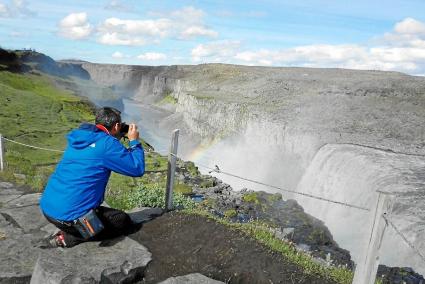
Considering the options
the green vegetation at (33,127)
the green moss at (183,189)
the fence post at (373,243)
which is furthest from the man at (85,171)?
the green moss at (183,189)

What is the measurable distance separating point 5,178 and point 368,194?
1497cm

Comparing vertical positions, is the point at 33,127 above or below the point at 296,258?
below

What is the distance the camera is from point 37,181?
12.8 m

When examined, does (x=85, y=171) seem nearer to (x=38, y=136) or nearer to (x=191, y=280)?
(x=191, y=280)

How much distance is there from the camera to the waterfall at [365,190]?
15.8 metres

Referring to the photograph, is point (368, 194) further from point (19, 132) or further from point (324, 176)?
point (19, 132)

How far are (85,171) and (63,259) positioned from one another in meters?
1.37

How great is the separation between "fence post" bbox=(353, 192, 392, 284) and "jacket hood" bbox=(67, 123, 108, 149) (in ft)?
13.7

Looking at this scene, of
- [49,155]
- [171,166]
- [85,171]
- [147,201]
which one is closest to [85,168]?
[85,171]

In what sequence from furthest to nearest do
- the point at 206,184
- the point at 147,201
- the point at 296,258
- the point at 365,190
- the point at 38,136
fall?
1. the point at 206,184
2. the point at 38,136
3. the point at 365,190
4. the point at 147,201
5. the point at 296,258

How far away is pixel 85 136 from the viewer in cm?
691

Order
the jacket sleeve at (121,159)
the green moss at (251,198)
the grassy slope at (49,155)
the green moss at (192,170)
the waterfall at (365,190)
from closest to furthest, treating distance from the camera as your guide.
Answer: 1. the jacket sleeve at (121,159)
2. the grassy slope at (49,155)
3. the waterfall at (365,190)
4. the green moss at (251,198)
5. the green moss at (192,170)

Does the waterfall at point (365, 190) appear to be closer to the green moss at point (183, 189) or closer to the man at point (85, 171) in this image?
the green moss at point (183, 189)

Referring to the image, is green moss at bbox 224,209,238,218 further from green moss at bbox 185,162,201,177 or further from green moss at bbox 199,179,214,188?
green moss at bbox 185,162,201,177
